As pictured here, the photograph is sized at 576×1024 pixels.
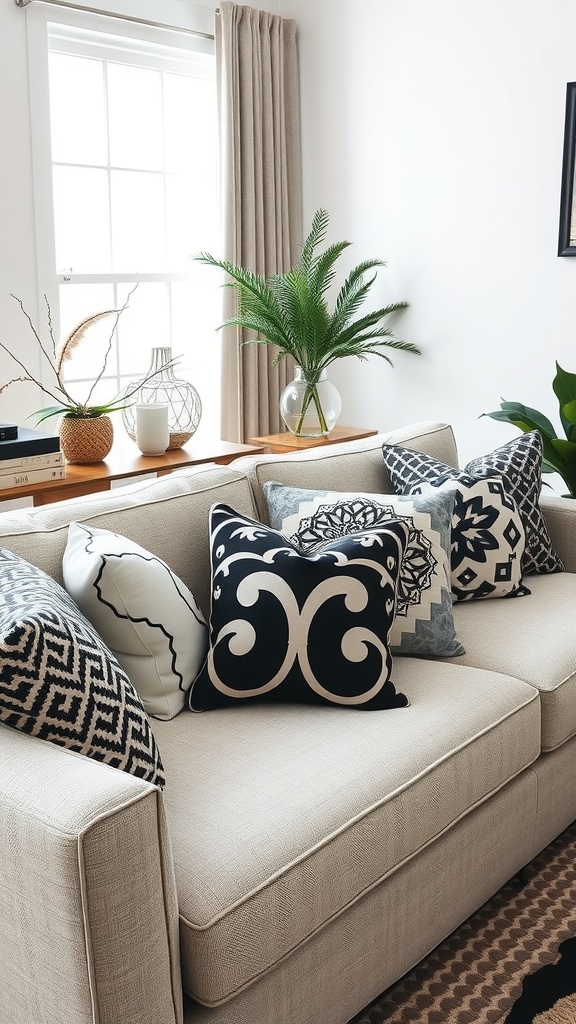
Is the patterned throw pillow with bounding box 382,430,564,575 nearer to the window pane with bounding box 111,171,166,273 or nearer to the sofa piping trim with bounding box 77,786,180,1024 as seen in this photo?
the sofa piping trim with bounding box 77,786,180,1024

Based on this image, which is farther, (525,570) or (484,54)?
(484,54)

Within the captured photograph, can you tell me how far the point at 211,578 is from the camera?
195 cm

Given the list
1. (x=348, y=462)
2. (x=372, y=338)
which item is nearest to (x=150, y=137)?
(x=372, y=338)

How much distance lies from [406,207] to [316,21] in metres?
0.93

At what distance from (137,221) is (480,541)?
2.38m

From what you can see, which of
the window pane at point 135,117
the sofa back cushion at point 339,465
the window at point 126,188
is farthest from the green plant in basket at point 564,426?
the window pane at point 135,117

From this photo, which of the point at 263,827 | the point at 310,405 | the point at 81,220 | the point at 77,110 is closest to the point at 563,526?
the point at 310,405

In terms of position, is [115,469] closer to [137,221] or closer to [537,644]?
[537,644]

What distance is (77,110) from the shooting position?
3795 mm

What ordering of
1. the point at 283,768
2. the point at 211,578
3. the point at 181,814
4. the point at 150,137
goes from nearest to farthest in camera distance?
the point at 181,814 → the point at 283,768 → the point at 211,578 → the point at 150,137

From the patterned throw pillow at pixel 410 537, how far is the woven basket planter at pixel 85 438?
96 cm

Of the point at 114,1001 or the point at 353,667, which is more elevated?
the point at 353,667

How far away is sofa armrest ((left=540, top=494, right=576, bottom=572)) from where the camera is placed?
2.70 m

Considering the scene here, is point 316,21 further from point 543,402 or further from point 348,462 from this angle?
point 348,462
